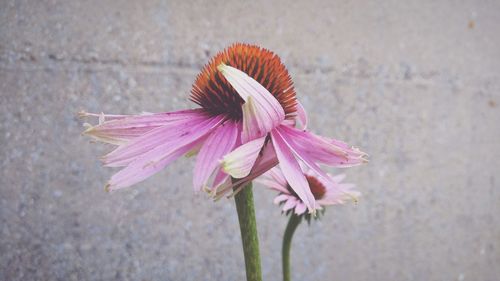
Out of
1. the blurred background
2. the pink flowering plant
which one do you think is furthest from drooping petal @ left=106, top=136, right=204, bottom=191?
the blurred background

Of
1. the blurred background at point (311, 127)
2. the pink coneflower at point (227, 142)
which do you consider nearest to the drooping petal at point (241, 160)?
the pink coneflower at point (227, 142)

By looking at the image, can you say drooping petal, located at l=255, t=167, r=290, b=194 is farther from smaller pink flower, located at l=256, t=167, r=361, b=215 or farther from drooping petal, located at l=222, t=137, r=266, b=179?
drooping petal, located at l=222, t=137, r=266, b=179

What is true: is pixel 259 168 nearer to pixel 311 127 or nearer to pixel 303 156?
pixel 303 156

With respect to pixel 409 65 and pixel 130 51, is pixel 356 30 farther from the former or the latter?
pixel 130 51

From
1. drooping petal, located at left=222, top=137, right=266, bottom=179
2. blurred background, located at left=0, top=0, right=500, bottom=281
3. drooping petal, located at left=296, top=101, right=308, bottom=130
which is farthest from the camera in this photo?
blurred background, located at left=0, top=0, right=500, bottom=281

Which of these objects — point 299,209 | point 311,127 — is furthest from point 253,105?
point 311,127

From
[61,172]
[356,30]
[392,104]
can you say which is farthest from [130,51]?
[392,104]

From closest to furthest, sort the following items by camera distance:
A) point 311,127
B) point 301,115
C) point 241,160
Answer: point 241,160
point 301,115
point 311,127
